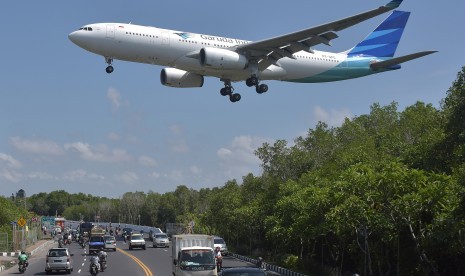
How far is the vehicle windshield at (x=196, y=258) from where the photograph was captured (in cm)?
2158

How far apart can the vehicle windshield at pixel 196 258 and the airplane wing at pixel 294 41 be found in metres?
15.6

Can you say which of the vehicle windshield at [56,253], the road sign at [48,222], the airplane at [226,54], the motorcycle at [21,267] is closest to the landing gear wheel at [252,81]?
the airplane at [226,54]

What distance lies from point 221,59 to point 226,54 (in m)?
0.53

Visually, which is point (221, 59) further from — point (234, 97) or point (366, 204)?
point (366, 204)

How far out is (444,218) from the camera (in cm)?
2034

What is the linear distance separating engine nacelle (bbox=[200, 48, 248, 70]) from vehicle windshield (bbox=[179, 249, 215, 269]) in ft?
47.2

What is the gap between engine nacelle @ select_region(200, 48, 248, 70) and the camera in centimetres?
3419

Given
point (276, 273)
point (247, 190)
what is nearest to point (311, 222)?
point (276, 273)

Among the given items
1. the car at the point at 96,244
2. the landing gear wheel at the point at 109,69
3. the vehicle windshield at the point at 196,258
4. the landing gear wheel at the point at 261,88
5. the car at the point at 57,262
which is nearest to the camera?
the vehicle windshield at the point at 196,258

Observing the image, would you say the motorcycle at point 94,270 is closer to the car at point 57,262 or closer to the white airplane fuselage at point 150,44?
the car at point 57,262

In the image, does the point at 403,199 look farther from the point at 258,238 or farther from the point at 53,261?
the point at 258,238

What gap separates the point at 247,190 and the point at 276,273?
2854 cm

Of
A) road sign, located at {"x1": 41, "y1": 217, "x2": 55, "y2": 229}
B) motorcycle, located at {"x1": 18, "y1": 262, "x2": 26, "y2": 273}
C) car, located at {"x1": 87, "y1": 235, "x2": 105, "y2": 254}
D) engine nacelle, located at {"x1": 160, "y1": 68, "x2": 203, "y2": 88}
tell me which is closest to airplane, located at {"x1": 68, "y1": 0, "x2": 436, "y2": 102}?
engine nacelle, located at {"x1": 160, "y1": 68, "x2": 203, "y2": 88}

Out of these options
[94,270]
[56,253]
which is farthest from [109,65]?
[94,270]
